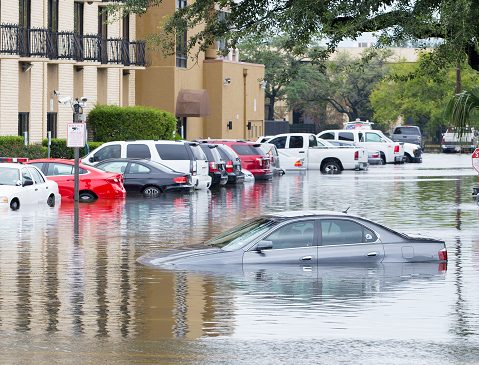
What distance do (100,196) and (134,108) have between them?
2454 centimetres

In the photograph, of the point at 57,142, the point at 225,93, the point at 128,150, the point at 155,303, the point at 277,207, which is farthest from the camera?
the point at 225,93

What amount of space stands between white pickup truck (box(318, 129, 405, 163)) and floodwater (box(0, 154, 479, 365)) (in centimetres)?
4231

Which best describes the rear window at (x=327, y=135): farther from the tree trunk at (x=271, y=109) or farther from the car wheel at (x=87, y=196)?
the tree trunk at (x=271, y=109)

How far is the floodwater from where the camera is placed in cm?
1495

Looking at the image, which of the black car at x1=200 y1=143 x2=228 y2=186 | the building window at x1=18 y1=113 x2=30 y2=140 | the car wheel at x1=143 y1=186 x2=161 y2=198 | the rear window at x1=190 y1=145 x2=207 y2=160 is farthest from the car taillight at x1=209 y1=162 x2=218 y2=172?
the building window at x1=18 y1=113 x2=30 y2=140

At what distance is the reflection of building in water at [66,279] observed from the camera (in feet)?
56.0

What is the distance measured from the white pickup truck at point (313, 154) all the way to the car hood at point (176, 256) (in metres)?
42.1

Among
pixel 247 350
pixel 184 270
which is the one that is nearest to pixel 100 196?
pixel 184 270

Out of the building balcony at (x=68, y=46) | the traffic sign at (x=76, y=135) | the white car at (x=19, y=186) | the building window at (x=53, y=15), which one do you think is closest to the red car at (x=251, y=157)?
the building balcony at (x=68, y=46)

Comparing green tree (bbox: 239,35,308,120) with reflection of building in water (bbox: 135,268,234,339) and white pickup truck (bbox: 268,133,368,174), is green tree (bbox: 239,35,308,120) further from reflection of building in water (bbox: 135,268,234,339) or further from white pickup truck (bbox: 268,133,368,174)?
reflection of building in water (bbox: 135,268,234,339)

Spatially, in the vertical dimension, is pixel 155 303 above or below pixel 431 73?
below

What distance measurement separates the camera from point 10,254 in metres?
25.9

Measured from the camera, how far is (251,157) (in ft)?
187

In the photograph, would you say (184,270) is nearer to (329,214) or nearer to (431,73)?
(329,214)
